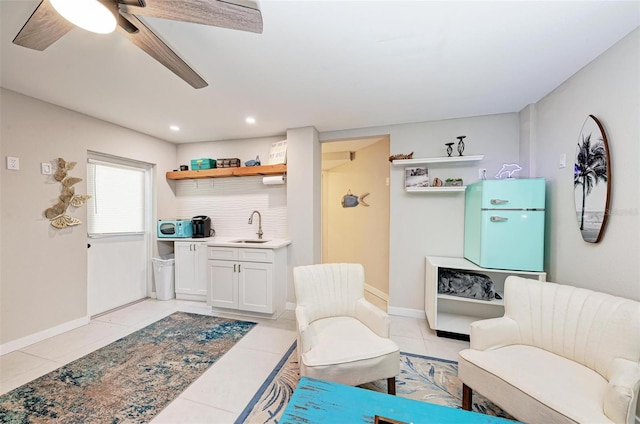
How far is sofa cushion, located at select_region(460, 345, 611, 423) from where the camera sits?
44.7 inches

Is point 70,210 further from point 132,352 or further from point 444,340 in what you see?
point 444,340

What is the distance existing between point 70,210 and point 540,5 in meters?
4.57

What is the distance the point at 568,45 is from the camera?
1667 mm

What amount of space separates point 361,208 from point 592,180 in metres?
2.87

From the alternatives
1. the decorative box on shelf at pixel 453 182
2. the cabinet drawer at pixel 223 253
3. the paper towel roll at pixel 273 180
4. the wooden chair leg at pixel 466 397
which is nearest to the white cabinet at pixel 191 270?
the cabinet drawer at pixel 223 253

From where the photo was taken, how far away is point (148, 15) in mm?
1214

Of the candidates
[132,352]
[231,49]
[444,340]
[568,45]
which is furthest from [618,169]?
[132,352]

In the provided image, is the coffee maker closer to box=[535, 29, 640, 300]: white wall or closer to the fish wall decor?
the fish wall decor

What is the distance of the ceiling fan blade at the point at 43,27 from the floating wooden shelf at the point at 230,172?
86.6 inches

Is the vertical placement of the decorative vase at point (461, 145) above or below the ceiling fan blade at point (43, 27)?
below

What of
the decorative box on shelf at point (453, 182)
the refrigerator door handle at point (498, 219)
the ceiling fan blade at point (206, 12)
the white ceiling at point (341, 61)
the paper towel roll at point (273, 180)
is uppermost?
the white ceiling at point (341, 61)

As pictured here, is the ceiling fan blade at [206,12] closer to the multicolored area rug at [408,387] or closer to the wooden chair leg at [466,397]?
the multicolored area rug at [408,387]

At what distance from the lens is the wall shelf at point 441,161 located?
2.69m

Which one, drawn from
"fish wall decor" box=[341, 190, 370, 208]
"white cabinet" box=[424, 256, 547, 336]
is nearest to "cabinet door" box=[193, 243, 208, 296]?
"fish wall decor" box=[341, 190, 370, 208]
